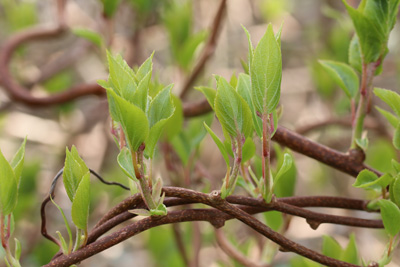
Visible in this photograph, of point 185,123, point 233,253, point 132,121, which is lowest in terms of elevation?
point 233,253

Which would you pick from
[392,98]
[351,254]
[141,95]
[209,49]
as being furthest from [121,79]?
[209,49]

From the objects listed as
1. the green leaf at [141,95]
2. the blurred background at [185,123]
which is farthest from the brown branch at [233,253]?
the green leaf at [141,95]

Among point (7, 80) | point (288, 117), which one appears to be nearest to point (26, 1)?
point (7, 80)

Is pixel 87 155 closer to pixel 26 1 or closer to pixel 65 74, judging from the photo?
pixel 65 74

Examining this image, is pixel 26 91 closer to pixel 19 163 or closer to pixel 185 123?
pixel 185 123

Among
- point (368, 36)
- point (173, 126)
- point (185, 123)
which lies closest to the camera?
point (368, 36)

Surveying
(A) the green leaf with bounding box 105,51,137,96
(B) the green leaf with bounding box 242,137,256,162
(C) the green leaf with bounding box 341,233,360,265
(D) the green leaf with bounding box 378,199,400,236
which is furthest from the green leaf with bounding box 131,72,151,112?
(C) the green leaf with bounding box 341,233,360,265

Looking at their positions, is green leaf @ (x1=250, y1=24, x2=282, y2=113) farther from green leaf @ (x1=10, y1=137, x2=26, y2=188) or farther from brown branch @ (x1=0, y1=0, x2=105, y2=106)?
brown branch @ (x1=0, y1=0, x2=105, y2=106)
